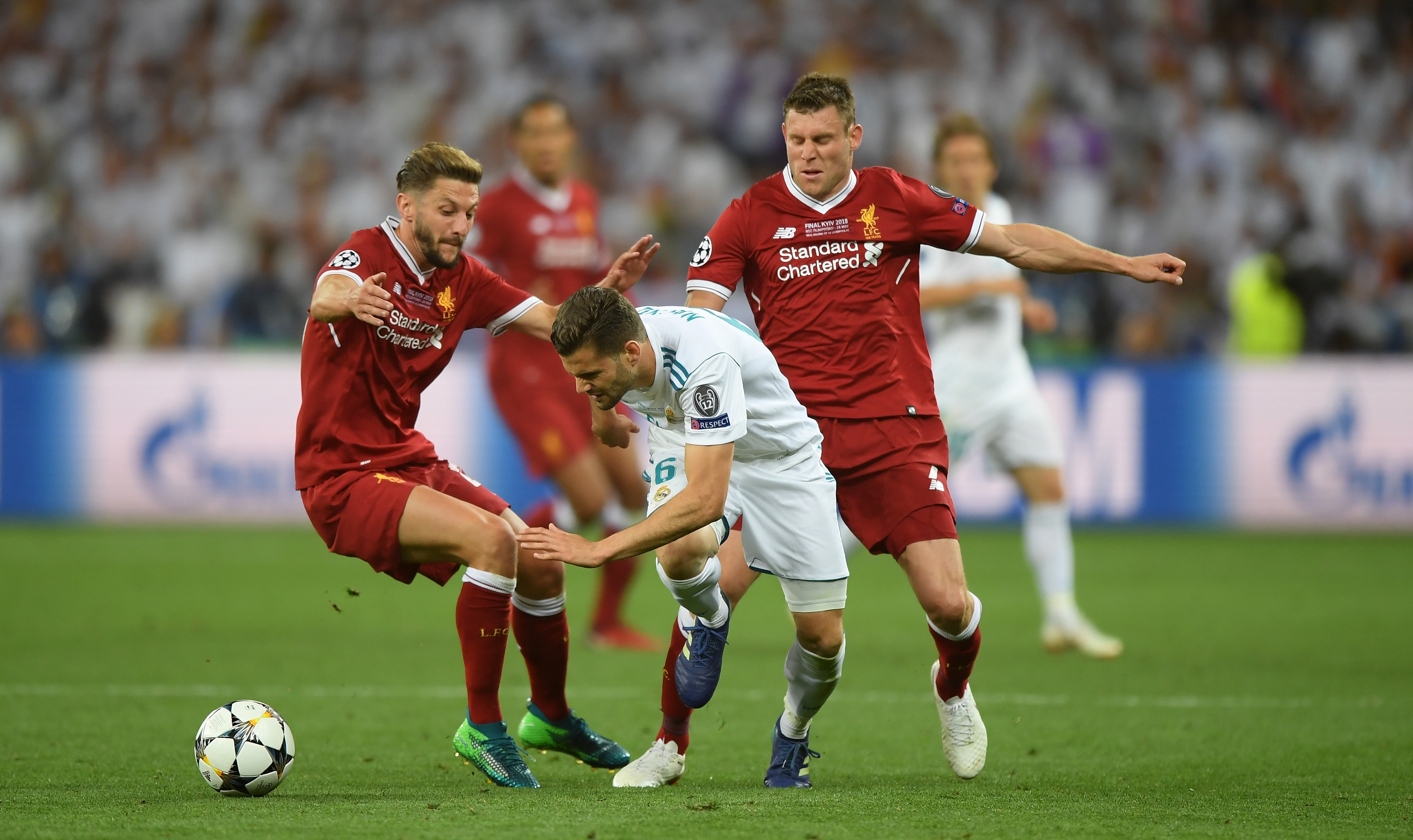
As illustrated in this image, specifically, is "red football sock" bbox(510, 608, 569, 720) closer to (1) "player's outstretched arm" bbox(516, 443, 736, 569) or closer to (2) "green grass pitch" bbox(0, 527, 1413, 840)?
(2) "green grass pitch" bbox(0, 527, 1413, 840)

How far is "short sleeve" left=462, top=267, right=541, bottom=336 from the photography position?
570 cm

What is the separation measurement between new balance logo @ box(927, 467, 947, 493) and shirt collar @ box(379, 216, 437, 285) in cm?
183

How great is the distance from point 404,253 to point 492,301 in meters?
0.39

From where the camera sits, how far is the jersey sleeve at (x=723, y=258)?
557 centimetres

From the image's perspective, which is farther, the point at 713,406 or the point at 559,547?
the point at 713,406

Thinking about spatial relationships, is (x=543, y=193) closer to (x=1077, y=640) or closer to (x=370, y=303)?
(x=1077, y=640)

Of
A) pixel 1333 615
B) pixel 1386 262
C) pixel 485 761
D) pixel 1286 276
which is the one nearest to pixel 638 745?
pixel 485 761

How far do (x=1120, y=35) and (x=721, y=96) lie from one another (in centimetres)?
438

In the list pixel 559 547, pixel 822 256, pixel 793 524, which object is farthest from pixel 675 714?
pixel 822 256

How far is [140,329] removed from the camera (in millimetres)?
15461

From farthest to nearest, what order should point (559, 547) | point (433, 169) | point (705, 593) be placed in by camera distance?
point (433, 169) → point (705, 593) → point (559, 547)

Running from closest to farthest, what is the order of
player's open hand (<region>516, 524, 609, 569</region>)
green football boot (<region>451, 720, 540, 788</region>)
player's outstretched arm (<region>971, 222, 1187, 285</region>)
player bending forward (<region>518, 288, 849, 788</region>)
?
player's open hand (<region>516, 524, 609, 569</region>) → player bending forward (<region>518, 288, 849, 788</region>) → green football boot (<region>451, 720, 540, 788</region>) → player's outstretched arm (<region>971, 222, 1187, 285</region>)

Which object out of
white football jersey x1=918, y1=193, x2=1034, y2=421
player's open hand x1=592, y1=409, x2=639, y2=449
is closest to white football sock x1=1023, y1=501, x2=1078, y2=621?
white football jersey x1=918, y1=193, x2=1034, y2=421

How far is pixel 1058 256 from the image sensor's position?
552cm
